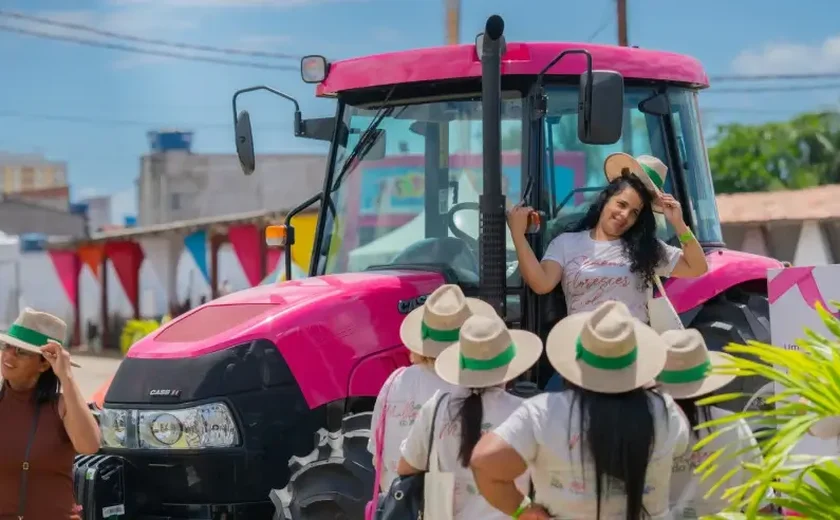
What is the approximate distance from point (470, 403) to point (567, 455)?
23.0 inches

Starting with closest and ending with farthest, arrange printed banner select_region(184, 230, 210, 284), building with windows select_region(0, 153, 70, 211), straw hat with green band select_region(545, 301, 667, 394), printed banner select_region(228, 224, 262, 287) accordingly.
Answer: straw hat with green band select_region(545, 301, 667, 394), printed banner select_region(228, 224, 262, 287), printed banner select_region(184, 230, 210, 284), building with windows select_region(0, 153, 70, 211)

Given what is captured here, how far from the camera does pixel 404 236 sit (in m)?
6.12

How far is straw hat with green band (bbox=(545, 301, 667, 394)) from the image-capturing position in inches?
135

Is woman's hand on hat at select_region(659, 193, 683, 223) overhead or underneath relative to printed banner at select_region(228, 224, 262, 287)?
overhead

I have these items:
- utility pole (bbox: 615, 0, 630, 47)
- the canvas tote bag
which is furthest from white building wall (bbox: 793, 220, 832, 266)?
the canvas tote bag

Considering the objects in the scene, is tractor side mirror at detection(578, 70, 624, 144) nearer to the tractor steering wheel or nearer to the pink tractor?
the pink tractor

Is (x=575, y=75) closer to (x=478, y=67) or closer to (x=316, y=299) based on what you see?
(x=478, y=67)

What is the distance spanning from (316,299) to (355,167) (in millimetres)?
927

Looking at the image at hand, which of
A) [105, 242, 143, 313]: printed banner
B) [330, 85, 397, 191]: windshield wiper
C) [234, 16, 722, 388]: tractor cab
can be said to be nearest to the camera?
[234, 16, 722, 388]: tractor cab

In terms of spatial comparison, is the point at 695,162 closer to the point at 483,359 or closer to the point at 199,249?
the point at 483,359

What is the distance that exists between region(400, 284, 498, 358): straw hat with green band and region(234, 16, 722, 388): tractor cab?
0.76 m

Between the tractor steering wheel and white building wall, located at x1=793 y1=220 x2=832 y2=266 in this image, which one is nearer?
the tractor steering wheel

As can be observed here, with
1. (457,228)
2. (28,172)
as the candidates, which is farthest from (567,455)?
(28,172)

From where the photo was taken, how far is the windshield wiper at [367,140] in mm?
6273
